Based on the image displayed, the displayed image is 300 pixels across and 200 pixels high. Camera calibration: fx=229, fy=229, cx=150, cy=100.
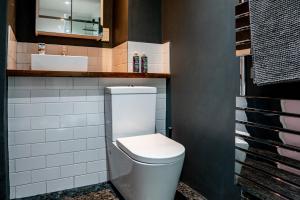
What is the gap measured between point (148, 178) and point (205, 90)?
0.68 metres

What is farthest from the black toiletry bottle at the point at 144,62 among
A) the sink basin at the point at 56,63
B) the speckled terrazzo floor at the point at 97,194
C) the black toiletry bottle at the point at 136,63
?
the speckled terrazzo floor at the point at 97,194

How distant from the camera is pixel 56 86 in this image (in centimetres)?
164

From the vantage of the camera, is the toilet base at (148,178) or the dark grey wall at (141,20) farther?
the dark grey wall at (141,20)

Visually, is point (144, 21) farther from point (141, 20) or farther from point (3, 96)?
point (3, 96)

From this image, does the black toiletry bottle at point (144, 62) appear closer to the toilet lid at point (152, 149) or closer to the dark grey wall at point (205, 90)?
the dark grey wall at point (205, 90)

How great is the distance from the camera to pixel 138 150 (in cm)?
134

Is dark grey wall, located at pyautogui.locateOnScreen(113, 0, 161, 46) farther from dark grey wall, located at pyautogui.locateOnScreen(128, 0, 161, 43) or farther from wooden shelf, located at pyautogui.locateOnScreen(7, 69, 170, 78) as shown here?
wooden shelf, located at pyautogui.locateOnScreen(7, 69, 170, 78)

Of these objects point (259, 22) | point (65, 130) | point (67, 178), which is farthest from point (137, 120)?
point (259, 22)

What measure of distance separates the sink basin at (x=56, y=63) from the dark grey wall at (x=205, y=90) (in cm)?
83

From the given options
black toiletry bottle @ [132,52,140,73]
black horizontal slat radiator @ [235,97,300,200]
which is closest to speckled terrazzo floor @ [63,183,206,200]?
black horizontal slat radiator @ [235,97,300,200]

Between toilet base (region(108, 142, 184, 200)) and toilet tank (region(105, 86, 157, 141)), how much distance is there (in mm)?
226

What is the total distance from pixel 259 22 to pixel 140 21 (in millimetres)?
1424

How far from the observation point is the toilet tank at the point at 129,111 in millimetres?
1666

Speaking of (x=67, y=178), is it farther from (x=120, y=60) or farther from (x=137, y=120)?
(x=120, y=60)
